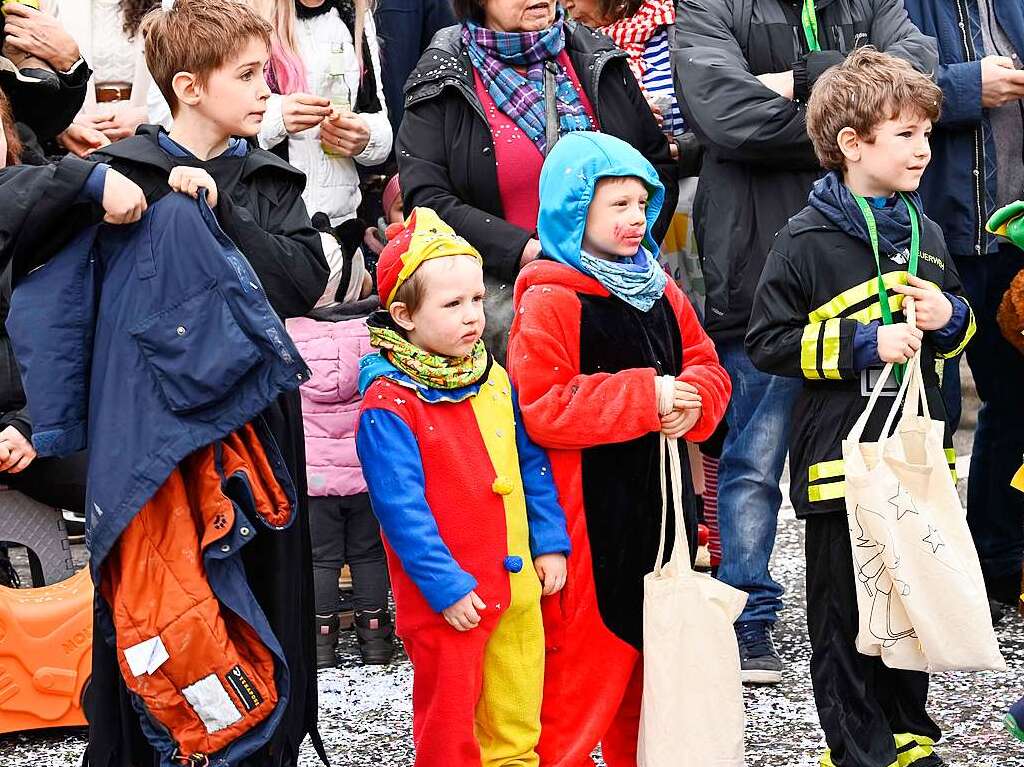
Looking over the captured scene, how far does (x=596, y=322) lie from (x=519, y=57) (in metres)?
1.17

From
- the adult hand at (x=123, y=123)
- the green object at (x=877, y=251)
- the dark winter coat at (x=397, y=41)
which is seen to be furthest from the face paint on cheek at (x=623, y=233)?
the dark winter coat at (x=397, y=41)

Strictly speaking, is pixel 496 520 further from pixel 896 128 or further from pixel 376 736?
pixel 896 128

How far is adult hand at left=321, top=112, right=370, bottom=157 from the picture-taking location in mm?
5230

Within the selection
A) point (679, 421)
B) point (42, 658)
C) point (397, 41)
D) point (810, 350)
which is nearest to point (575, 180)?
point (679, 421)

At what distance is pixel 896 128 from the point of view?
13.3 ft

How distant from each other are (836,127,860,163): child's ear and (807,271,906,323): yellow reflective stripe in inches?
12.6

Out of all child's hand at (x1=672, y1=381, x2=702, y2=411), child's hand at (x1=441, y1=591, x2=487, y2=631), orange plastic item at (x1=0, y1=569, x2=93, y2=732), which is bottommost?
orange plastic item at (x1=0, y1=569, x2=93, y2=732)

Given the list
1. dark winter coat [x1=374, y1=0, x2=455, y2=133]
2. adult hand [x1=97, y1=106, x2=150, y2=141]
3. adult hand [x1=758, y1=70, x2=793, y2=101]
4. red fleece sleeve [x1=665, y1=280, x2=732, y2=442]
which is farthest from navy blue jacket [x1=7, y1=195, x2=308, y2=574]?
dark winter coat [x1=374, y1=0, x2=455, y2=133]

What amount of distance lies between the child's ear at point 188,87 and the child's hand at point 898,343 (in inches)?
69.4

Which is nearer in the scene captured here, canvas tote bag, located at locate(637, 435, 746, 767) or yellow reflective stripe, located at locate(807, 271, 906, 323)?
canvas tote bag, located at locate(637, 435, 746, 767)

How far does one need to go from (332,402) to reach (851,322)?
187 cm

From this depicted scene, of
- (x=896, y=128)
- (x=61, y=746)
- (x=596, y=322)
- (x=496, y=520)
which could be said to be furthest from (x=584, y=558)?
(x=61, y=746)

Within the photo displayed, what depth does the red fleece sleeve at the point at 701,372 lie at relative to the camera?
154 inches

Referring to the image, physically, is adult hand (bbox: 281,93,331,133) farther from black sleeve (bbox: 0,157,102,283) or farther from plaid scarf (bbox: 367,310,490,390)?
black sleeve (bbox: 0,157,102,283)
